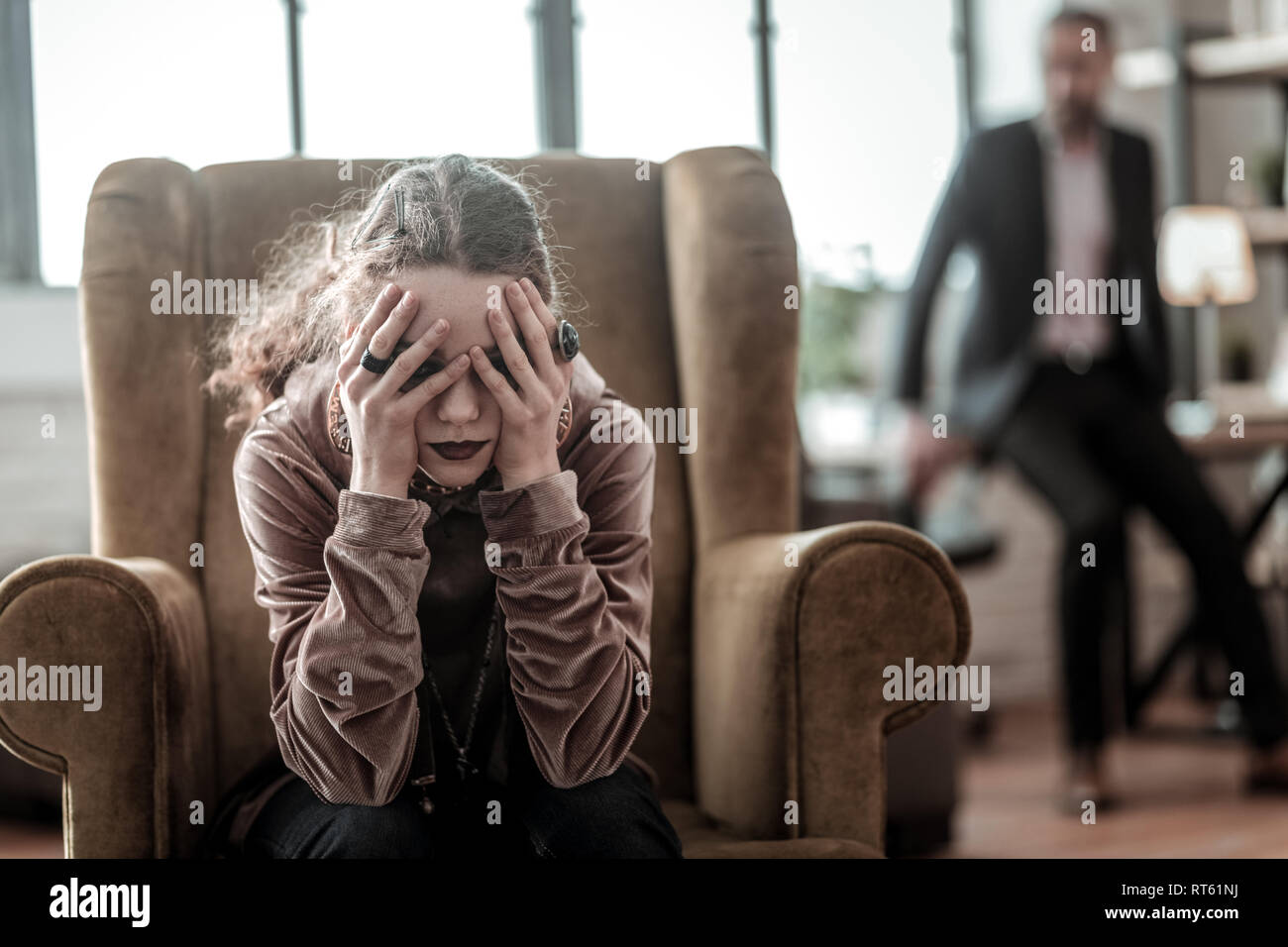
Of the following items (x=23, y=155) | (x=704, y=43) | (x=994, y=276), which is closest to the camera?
(x=23, y=155)

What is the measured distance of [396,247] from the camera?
879 millimetres

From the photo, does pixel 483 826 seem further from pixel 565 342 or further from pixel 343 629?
pixel 565 342

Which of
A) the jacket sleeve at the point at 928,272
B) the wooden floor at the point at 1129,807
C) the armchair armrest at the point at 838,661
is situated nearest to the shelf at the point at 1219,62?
the jacket sleeve at the point at 928,272

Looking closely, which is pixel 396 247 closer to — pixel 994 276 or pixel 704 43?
pixel 704 43

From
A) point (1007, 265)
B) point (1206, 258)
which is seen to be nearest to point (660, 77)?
point (1007, 265)

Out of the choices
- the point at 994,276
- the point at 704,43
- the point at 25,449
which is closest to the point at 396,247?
the point at 704,43

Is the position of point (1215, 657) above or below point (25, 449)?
below

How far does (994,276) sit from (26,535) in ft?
5.13

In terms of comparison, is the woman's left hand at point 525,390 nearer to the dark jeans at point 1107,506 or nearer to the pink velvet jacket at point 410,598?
the pink velvet jacket at point 410,598

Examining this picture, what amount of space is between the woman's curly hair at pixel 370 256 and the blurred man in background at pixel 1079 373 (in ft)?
3.92

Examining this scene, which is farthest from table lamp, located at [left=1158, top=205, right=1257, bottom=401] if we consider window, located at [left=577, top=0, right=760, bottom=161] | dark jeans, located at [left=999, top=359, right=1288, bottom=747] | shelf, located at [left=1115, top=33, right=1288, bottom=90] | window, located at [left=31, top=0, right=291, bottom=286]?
window, located at [left=31, top=0, right=291, bottom=286]

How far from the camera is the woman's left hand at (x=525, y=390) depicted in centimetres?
85

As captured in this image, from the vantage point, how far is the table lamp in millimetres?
2887

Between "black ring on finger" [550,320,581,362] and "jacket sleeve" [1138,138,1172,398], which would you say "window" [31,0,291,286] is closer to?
"black ring on finger" [550,320,581,362]
